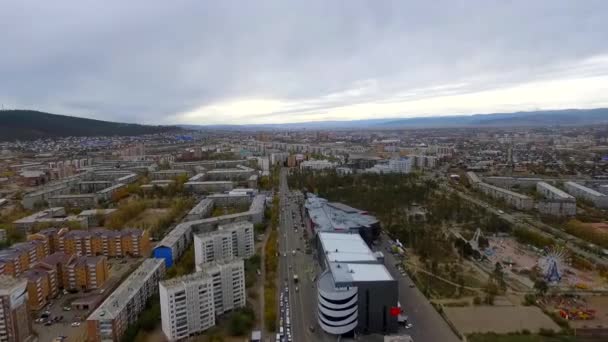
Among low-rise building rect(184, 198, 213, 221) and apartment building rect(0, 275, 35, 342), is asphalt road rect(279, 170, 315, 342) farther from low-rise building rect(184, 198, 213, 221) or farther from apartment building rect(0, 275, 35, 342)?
apartment building rect(0, 275, 35, 342)

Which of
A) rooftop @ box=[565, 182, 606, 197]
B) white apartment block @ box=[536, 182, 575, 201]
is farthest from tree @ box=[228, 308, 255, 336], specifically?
rooftop @ box=[565, 182, 606, 197]

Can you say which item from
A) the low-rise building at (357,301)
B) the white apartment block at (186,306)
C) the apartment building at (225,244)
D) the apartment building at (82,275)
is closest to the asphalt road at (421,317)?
the low-rise building at (357,301)

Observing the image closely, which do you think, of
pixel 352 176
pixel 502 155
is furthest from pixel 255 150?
pixel 502 155

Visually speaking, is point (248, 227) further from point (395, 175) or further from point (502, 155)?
point (502, 155)

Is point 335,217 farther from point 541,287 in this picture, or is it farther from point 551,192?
point 551,192

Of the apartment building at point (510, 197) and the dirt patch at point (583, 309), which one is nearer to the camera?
the dirt patch at point (583, 309)

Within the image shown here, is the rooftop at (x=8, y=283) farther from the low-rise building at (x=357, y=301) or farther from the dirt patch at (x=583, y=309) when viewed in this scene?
the dirt patch at (x=583, y=309)
